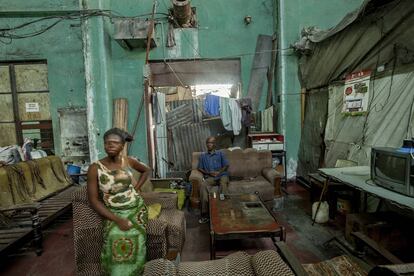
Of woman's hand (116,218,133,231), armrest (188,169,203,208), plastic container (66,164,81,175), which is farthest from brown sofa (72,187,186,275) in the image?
plastic container (66,164,81,175)

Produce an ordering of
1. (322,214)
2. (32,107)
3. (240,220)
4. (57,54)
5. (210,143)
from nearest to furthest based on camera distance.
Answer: (240,220)
(322,214)
(210,143)
(57,54)
(32,107)

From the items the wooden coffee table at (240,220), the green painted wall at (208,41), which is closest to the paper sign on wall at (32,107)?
the green painted wall at (208,41)

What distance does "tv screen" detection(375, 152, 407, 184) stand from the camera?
7.82 feet

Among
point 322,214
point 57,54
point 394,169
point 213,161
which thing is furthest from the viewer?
point 57,54

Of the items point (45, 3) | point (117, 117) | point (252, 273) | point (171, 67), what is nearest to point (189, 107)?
point (171, 67)

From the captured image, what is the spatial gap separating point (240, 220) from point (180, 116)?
155 inches

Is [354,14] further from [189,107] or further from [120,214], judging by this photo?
[120,214]

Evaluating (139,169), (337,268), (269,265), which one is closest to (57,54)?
(139,169)

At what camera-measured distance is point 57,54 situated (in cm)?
581

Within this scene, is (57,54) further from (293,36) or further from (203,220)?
(293,36)

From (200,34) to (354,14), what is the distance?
3.62m

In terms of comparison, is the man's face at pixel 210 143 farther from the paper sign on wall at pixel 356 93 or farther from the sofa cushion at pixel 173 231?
the paper sign on wall at pixel 356 93

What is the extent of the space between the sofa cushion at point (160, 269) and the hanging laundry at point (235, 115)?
495 centimetres

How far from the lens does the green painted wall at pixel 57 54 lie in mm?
5691
